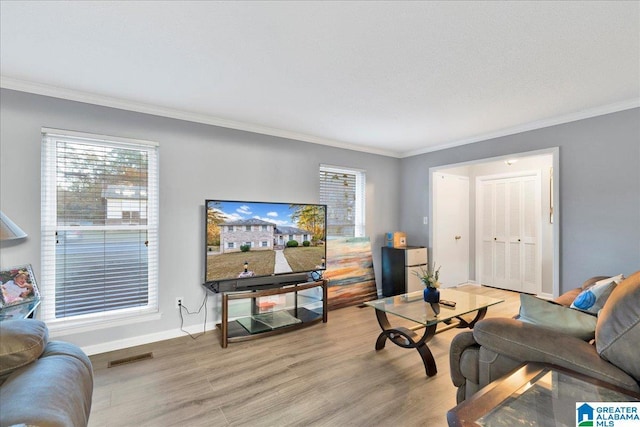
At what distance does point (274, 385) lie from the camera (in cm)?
231

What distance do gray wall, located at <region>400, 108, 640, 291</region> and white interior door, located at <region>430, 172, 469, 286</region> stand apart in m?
1.52

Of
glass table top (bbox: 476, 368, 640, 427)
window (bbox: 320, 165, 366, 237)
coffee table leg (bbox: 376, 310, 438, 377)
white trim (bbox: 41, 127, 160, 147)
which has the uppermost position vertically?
white trim (bbox: 41, 127, 160, 147)

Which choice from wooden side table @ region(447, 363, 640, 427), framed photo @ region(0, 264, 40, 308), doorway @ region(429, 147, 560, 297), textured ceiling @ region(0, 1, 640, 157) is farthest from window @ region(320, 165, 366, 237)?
wooden side table @ region(447, 363, 640, 427)

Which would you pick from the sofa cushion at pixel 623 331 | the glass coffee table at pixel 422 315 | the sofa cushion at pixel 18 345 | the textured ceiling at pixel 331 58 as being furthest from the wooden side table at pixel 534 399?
the textured ceiling at pixel 331 58

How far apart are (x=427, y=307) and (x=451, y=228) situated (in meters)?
2.92

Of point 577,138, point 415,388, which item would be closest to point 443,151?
point 577,138

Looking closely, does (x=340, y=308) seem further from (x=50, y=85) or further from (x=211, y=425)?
(x=50, y=85)

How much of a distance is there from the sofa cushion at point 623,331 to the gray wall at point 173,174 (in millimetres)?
3249

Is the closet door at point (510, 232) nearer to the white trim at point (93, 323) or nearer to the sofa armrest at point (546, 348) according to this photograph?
the sofa armrest at point (546, 348)

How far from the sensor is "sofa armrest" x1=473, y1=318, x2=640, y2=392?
1.27m

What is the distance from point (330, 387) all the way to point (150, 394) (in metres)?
1.30

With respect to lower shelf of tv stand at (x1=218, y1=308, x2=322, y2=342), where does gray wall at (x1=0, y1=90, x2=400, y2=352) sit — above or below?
above

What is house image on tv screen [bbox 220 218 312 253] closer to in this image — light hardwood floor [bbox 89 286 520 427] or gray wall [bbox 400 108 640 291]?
light hardwood floor [bbox 89 286 520 427]

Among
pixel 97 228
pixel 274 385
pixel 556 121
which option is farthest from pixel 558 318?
pixel 97 228
